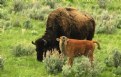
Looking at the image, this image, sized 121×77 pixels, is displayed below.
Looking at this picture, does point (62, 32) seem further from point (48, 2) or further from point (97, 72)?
point (48, 2)

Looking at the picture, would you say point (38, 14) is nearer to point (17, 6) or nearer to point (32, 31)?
point (17, 6)

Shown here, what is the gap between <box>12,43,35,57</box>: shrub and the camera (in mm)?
12234

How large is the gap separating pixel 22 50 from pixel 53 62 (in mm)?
1836

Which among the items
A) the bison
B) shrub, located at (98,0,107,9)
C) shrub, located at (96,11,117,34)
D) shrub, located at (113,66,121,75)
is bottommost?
shrub, located at (113,66,121,75)

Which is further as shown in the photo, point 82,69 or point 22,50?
point 22,50

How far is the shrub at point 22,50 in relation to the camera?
1223 cm

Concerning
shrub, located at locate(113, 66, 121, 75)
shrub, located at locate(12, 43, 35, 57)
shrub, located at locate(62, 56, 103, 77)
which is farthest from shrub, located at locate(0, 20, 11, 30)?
shrub, located at locate(113, 66, 121, 75)

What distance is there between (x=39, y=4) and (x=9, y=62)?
330 inches

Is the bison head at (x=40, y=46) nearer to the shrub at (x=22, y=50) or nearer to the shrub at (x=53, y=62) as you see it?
the shrub at (x=53, y=62)

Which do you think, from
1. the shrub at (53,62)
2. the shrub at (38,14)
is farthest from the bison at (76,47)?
the shrub at (38,14)

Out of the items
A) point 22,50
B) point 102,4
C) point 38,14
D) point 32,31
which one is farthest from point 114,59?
point 102,4

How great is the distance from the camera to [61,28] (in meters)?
11.8

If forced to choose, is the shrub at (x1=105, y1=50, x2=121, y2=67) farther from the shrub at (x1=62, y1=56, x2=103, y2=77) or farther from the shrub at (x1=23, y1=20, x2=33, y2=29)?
the shrub at (x1=23, y1=20, x2=33, y2=29)

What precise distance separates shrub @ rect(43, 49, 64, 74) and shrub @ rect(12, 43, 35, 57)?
156 centimetres
